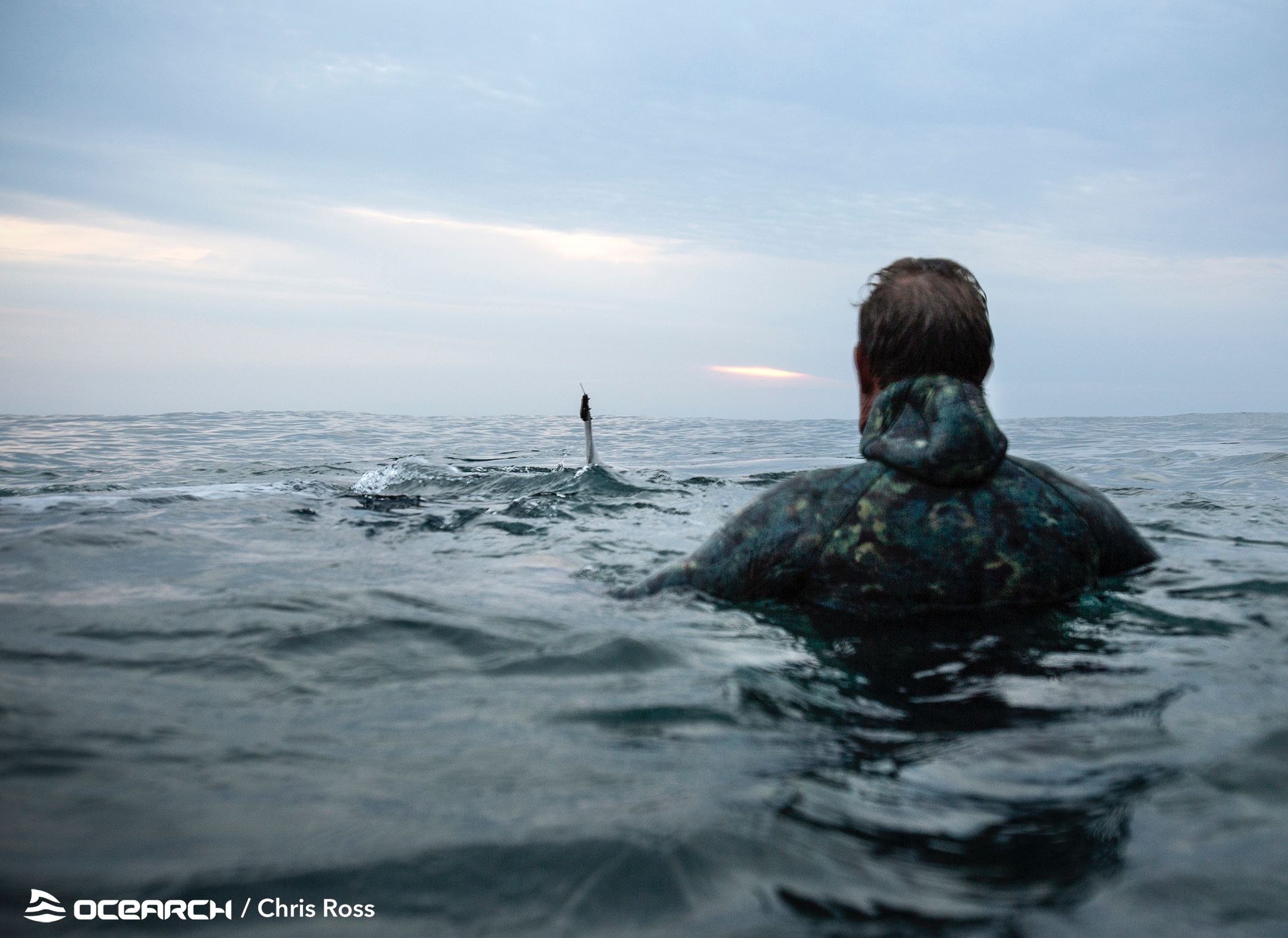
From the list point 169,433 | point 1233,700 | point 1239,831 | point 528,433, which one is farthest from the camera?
point 528,433

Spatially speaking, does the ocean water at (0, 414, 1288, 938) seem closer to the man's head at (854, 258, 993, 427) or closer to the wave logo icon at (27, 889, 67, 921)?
the wave logo icon at (27, 889, 67, 921)

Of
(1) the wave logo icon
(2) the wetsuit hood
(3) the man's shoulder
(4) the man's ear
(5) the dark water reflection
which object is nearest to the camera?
(1) the wave logo icon

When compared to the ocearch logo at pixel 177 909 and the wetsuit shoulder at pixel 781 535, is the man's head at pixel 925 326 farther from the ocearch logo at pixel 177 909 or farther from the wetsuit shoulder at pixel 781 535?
the ocearch logo at pixel 177 909

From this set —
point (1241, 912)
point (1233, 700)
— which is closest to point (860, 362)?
point (1233, 700)

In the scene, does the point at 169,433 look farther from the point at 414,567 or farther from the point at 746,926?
the point at 746,926

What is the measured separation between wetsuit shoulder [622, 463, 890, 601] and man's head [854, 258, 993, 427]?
→ 34cm

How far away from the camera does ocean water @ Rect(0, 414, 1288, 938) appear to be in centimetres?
138

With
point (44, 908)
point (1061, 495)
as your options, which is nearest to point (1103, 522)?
point (1061, 495)

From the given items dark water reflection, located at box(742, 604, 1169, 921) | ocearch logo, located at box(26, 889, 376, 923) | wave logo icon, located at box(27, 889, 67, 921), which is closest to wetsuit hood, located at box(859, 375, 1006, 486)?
dark water reflection, located at box(742, 604, 1169, 921)

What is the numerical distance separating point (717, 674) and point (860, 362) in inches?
54.3

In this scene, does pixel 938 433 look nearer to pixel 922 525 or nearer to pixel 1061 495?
pixel 922 525

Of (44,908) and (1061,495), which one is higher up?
(1061,495)

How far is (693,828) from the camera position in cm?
156

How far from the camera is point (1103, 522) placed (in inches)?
124
